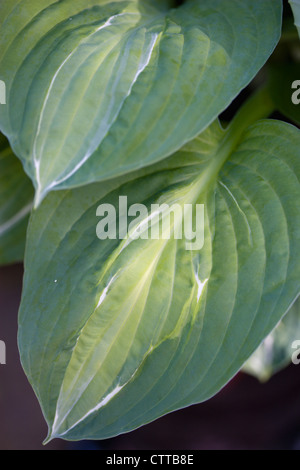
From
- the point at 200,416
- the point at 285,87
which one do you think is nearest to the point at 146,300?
the point at 285,87

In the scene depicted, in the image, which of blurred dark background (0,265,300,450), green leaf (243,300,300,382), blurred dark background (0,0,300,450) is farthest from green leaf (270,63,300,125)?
blurred dark background (0,265,300,450)

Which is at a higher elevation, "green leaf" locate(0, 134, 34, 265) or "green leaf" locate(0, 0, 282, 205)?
"green leaf" locate(0, 0, 282, 205)

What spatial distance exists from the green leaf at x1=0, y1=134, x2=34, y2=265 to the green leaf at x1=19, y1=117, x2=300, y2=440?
0.21 meters

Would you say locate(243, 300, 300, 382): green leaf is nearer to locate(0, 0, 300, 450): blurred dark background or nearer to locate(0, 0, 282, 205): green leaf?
locate(0, 0, 300, 450): blurred dark background

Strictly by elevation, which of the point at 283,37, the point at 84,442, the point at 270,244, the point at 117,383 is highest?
the point at 283,37

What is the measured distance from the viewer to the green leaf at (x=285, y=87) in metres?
0.71

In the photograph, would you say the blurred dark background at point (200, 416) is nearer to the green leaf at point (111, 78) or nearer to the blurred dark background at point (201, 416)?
the blurred dark background at point (201, 416)

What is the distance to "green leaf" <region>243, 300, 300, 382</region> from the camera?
74cm

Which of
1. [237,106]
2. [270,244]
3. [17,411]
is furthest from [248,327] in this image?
[17,411]

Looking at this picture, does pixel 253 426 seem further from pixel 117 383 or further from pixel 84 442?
pixel 117 383

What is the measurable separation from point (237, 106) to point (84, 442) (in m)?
0.79

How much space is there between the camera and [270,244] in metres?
0.49

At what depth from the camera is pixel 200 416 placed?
0.99m
